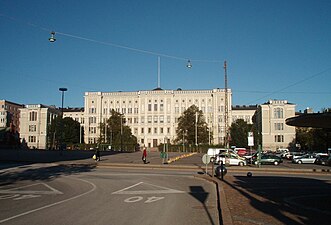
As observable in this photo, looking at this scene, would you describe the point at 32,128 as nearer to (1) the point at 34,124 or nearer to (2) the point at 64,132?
(1) the point at 34,124

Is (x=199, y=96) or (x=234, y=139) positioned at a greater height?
(x=199, y=96)

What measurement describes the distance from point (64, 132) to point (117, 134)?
21.2 meters

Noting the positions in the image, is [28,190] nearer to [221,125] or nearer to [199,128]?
[199,128]

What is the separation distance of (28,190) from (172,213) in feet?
27.7

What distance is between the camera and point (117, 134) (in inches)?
4065

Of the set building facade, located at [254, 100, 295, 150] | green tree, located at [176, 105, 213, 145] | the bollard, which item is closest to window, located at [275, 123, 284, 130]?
building facade, located at [254, 100, 295, 150]

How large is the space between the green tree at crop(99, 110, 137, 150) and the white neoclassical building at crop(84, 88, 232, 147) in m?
12.4

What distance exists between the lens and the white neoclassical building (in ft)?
391

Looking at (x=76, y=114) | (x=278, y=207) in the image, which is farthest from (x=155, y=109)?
(x=278, y=207)

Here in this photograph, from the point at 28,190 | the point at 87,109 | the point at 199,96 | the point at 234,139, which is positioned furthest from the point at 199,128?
A: the point at 28,190

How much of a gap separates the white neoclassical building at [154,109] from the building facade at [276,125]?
13.6 metres

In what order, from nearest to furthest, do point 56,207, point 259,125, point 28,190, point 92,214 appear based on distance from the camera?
1. point 92,214
2. point 56,207
3. point 28,190
4. point 259,125

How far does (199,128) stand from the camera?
341 ft

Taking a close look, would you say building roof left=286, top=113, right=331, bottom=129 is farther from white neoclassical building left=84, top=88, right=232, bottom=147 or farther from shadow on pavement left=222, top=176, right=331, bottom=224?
white neoclassical building left=84, top=88, right=232, bottom=147
